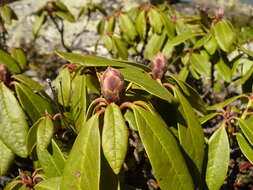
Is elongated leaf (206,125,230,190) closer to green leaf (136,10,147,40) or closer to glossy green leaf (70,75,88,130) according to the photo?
glossy green leaf (70,75,88,130)

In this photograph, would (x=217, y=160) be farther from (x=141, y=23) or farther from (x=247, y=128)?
(x=141, y=23)

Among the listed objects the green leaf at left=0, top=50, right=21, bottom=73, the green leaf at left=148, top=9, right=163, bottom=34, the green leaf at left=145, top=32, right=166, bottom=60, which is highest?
the green leaf at left=148, top=9, right=163, bottom=34

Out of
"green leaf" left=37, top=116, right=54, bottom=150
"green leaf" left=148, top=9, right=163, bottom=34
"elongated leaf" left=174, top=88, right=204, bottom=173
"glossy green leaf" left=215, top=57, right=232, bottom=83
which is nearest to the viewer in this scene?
"elongated leaf" left=174, top=88, right=204, bottom=173

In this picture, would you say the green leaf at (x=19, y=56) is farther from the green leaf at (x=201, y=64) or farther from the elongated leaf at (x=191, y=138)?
the elongated leaf at (x=191, y=138)

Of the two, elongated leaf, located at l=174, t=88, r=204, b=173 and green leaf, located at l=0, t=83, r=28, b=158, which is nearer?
elongated leaf, located at l=174, t=88, r=204, b=173

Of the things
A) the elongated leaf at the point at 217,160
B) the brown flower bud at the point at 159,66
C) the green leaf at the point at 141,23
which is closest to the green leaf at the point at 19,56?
the green leaf at the point at 141,23

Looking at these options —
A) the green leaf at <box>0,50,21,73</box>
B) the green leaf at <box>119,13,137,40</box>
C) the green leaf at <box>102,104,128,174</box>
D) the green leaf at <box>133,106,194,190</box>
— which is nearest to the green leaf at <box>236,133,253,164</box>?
the green leaf at <box>133,106,194,190</box>
